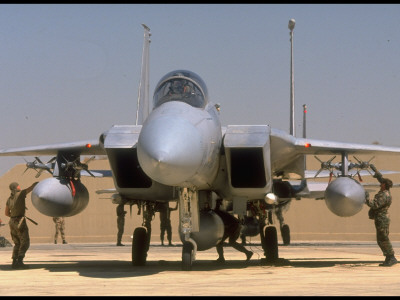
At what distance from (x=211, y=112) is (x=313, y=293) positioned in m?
4.21

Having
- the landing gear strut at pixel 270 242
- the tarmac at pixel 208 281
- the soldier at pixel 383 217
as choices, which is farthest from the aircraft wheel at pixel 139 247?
the soldier at pixel 383 217

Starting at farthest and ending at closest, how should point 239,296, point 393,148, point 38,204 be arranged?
point 393,148
point 38,204
point 239,296

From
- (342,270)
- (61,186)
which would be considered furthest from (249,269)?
(61,186)

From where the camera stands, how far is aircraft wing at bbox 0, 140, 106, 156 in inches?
482

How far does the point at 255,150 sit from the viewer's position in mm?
10422

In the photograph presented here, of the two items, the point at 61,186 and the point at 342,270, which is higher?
the point at 61,186

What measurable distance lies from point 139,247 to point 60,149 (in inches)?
88.7

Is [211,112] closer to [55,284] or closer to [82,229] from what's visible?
[55,284]

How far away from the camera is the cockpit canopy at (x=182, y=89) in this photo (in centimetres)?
1039

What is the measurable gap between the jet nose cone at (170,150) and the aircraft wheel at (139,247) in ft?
10.9

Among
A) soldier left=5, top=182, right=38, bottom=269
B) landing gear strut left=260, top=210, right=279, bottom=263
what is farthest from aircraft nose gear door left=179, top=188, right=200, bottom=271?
soldier left=5, top=182, right=38, bottom=269

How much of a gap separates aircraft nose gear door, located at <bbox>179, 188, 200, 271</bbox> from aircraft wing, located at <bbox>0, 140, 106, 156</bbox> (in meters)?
2.55

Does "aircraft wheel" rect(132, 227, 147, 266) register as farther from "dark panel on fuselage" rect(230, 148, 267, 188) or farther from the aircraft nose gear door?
"dark panel on fuselage" rect(230, 148, 267, 188)

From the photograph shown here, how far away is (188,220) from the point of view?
1029 centimetres
